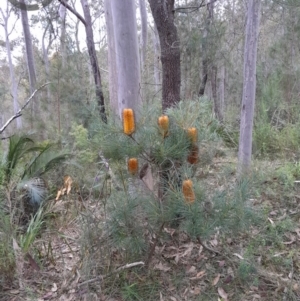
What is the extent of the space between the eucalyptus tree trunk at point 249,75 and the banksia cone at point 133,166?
1.74 m

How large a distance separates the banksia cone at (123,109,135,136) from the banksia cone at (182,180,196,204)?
52 cm

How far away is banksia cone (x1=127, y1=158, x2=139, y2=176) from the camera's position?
2.37 m

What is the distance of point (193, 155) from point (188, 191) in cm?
38

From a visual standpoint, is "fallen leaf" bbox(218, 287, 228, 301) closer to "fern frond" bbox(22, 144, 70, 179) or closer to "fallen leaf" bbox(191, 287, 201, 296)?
"fallen leaf" bbox(191, 287, 201, 296)

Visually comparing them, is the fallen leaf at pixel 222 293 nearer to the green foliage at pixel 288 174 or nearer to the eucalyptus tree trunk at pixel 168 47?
the eucalyptus tree trunk at pixel 168 47

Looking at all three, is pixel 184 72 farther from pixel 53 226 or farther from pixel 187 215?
pixel 187 215

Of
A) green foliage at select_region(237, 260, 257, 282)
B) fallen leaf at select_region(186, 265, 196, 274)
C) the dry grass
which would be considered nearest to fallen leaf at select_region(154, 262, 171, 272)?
the dry grass

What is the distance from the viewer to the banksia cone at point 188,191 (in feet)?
6.99

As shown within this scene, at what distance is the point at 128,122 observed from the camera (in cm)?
224

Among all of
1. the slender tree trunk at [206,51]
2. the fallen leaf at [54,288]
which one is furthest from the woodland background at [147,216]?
the slender tree trunk at [206,51]

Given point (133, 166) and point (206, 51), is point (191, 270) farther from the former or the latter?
point (206, 51)

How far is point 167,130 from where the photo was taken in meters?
2.29

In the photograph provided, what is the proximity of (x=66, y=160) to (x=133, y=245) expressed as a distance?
216 cm

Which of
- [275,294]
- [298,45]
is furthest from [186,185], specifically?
[298,45]
